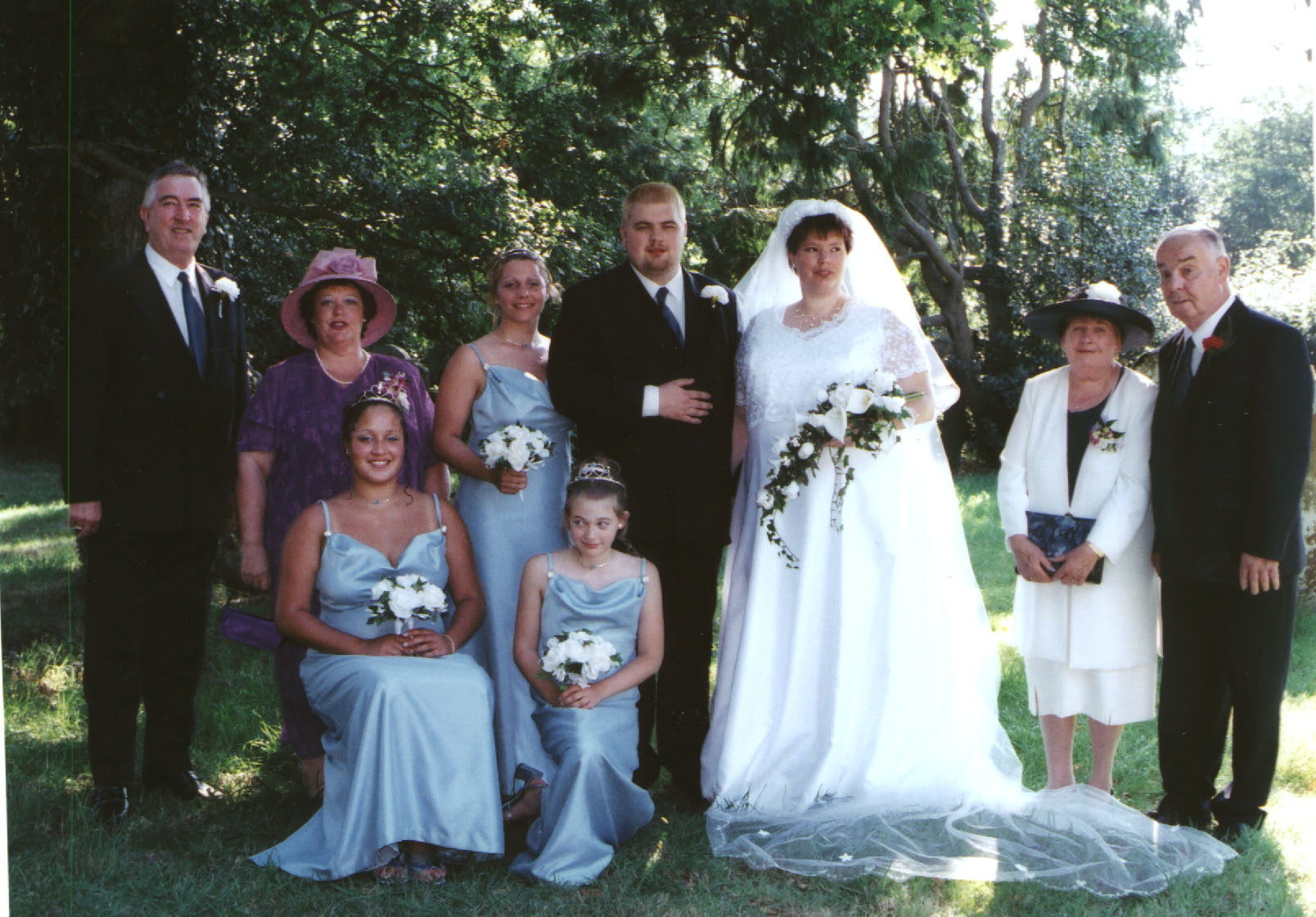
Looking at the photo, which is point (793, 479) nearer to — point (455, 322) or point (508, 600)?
point (508, 600)

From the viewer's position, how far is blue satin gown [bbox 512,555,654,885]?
4.22 m

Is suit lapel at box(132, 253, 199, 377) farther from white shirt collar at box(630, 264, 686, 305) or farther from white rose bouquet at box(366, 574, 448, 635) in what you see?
white shirt collar at box(630, 264, 686, 305)

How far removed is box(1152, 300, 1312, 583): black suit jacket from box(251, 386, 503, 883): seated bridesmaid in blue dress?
Answer: 272cm

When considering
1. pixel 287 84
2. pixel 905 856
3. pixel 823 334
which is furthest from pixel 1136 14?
pixel 905 856

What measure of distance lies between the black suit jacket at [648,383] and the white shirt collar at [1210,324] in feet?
6.14

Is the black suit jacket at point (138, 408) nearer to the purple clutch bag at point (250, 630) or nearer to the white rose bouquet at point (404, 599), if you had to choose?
the purple clutch bag at point (250, 630)

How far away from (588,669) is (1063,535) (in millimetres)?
1947

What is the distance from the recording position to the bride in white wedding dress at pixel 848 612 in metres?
4.86

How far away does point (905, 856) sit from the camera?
4.31 m

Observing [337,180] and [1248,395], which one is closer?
[1248,395]

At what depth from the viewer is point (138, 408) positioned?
4.81 metres

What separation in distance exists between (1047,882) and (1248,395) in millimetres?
1925

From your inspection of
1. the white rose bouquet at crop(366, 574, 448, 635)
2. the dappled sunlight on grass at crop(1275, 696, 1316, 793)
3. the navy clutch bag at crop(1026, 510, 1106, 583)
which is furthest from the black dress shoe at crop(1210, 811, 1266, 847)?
the white rose bouquet at crop(366, 574, 448, 635)

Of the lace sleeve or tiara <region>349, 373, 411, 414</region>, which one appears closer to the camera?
tiara <region>349, 373, 411, 414</region>
